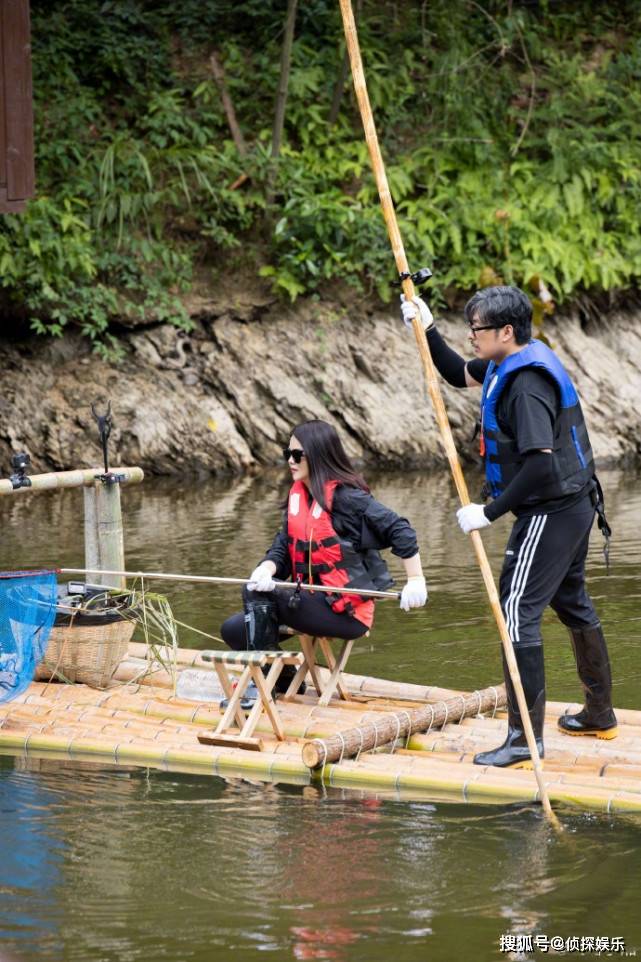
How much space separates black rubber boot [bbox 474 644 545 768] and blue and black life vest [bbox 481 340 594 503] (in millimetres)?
694

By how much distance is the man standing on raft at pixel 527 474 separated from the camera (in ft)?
18.9

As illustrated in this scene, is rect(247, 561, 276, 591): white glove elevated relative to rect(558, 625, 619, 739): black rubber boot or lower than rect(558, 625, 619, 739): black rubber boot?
elevated

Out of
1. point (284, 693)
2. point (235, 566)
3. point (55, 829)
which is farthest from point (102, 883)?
point (235, 566)

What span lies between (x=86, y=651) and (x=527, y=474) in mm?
2881

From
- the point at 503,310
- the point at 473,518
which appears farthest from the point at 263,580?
the point at 503,310

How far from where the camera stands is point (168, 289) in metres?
17.6

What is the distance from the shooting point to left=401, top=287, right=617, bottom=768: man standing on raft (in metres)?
5.76

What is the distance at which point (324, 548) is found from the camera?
6.81 metres

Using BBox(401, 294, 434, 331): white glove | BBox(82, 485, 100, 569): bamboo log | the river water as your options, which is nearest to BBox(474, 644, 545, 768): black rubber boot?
the river water

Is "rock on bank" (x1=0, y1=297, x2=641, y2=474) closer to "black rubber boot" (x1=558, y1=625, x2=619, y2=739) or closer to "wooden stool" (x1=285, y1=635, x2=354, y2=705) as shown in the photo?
"wooden stool" (x1=285, y1=635, x2=354, y2=705)

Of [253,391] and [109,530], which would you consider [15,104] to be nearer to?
[109,530]

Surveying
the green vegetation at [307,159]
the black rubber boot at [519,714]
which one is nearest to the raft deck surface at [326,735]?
the black rubber boot at [519,714]

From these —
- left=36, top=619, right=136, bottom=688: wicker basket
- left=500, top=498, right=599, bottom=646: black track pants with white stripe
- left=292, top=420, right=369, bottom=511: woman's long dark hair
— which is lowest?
left=36, top=619, right=136, bottom=688: wicker basket

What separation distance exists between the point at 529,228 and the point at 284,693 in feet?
39.1
